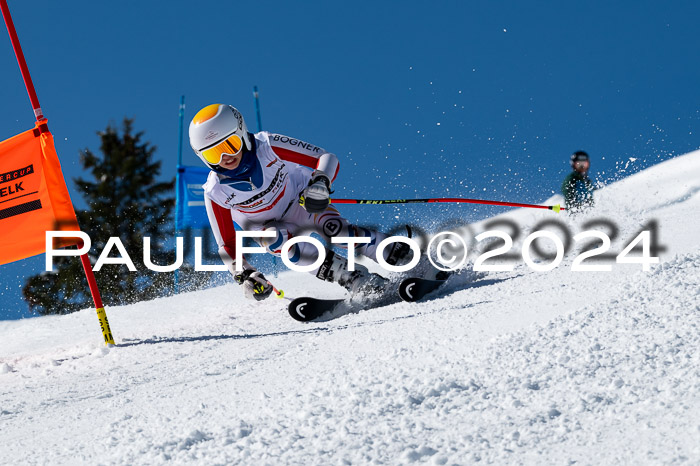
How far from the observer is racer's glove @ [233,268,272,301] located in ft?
16.4

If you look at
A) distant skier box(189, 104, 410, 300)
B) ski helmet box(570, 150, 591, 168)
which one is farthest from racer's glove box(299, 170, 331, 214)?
ski helmet box(570, 150, 591, 168)

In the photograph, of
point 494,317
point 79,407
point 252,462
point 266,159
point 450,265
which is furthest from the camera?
point 450,265

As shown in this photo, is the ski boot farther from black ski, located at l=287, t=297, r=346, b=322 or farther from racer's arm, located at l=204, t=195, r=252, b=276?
racer's arm, located at l=204, t=195, r=252, b=276

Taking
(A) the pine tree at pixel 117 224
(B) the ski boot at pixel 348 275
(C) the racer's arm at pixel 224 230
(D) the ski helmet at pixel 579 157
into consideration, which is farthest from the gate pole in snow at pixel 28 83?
(A) the pine tree at pixel 117 224

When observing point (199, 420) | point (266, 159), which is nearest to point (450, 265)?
point (266, 159)

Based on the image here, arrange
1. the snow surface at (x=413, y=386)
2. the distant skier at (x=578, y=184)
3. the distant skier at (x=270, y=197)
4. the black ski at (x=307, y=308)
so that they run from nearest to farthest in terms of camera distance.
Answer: the snow surface at (x=413, y=386) < the distant skier at (x=270, y=197) < the black ski at (x=307, y=308) < the distant skier at (x=578, y=184)

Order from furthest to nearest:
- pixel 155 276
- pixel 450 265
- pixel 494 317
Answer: pixel 155 276, pixel 450 265, pixel 494 317

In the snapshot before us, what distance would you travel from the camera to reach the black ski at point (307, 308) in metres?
5.28

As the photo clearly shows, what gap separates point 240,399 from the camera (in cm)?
294

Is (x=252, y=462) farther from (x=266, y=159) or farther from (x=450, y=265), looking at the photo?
(x=450, y=265)

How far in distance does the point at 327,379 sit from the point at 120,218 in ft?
57.5

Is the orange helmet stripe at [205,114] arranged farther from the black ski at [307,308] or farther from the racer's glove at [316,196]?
the black ski at [307,308]

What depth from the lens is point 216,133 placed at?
4766mm

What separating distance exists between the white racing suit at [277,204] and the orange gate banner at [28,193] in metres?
1.19
